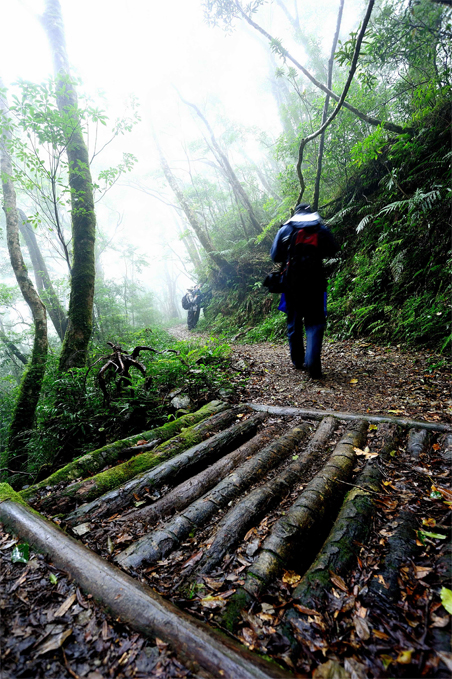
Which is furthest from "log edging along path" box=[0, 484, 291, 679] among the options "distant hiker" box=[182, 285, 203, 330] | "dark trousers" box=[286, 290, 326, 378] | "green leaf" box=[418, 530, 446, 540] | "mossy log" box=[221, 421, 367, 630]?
"distant hiker" box=[182, 285, 203, 330]

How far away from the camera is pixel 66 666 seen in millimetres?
933

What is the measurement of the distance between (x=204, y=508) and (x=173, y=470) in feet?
1.82

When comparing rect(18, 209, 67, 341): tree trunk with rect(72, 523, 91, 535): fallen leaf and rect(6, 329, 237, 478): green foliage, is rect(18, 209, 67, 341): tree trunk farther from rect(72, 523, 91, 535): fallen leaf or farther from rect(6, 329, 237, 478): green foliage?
rect(72, 523, 91, 535): fallen leaf

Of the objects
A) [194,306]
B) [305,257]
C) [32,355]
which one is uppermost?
[305,257]

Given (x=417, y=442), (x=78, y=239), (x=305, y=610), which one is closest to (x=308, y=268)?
(x=417, y=442)

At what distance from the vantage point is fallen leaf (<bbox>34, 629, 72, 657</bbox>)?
98 centimetres

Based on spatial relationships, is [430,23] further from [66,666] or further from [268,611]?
[66,666]

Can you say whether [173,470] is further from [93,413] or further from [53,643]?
[93,413]

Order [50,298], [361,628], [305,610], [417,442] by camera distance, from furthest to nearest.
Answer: [50,298]
[417,442]
[305,610]
[361,628]

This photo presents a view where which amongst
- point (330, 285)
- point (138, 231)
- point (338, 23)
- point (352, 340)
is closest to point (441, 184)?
point (330, 285)

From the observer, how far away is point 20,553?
57.1 inches

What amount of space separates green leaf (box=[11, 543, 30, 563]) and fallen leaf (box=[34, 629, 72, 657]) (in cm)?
54

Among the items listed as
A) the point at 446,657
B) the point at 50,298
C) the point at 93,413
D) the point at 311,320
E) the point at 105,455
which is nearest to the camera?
the point at 446,657

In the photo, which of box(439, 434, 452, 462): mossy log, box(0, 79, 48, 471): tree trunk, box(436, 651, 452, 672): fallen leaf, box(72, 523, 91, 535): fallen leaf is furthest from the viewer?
box(0, 79, 48, 471): tree trunk
